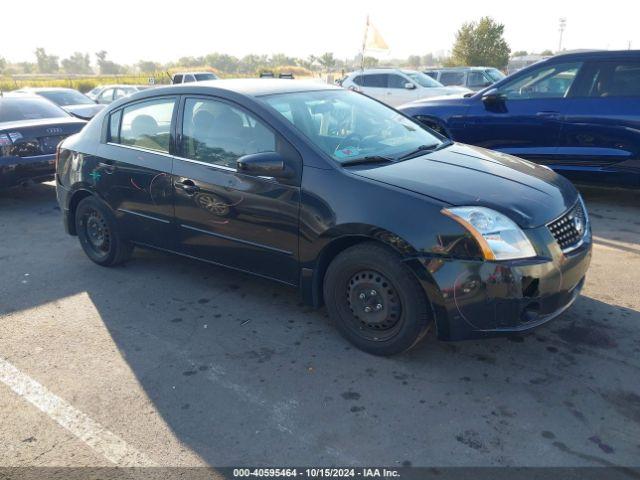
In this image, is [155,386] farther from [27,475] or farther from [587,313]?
[587,313]

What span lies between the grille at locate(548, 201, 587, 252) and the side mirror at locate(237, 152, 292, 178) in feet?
5.41

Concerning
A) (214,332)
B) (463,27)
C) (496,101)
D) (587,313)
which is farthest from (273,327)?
(463,27)

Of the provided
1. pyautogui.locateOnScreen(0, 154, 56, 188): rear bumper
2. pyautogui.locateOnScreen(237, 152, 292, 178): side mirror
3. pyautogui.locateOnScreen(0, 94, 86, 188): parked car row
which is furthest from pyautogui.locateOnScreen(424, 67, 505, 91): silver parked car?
pyautogui.locateOnScreen(237, 152, 292, 178): side mirror

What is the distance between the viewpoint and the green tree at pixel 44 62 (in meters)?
95.0

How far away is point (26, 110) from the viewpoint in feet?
26.8

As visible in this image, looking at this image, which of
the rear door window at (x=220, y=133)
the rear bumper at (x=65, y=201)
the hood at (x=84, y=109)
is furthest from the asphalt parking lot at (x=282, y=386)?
the hood at (x=84, y=109)

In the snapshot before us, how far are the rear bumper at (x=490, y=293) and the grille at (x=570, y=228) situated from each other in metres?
0.13

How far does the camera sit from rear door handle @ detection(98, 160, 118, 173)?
4.63 metres

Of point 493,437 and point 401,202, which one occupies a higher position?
point 401,202

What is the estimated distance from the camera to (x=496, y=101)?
6809 mm

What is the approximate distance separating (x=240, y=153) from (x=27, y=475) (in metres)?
2.29

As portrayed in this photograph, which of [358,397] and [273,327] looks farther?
[273,327]

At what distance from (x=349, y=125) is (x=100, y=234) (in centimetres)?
258

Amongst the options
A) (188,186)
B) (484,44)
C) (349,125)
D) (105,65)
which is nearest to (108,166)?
(188,186)
